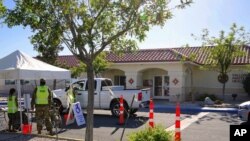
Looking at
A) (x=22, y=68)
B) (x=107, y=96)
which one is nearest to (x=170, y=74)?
(x=107, y=96)

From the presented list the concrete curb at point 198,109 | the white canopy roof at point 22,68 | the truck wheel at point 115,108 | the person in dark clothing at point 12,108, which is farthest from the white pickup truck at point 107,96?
the concrete curb at point 198,109

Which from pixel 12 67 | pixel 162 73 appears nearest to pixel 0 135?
pixel 12 67

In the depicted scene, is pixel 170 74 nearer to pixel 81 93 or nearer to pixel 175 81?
pixel 175 81

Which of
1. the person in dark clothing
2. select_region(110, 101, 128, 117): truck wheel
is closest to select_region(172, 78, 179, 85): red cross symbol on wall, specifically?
select_region(110, 101, 128, 117): truck wheel

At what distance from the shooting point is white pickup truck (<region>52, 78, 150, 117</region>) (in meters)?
17.1

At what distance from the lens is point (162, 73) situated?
30.6 m

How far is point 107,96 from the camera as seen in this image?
58.4ft

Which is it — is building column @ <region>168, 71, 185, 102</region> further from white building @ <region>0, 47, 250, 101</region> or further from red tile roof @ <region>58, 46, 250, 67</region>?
red tile roof @ <region>58, 46, 250, 67</region>

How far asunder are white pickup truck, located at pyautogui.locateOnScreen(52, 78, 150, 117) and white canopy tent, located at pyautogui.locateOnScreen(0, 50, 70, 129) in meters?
3.47

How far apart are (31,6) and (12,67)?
540 centimetres

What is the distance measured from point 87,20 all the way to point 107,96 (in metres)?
10.1

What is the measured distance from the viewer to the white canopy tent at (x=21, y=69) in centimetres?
1250

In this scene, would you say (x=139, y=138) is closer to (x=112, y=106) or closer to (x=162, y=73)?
(x=112, y=106)

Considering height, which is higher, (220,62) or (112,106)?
(220,62)
